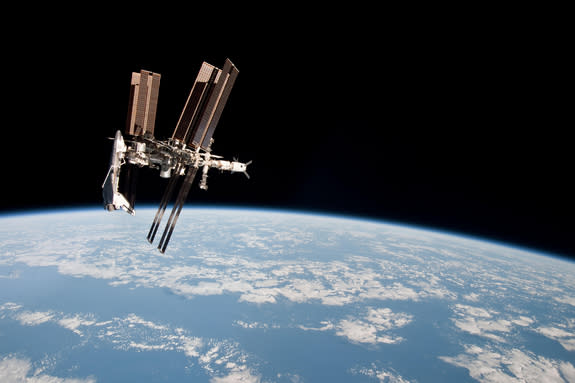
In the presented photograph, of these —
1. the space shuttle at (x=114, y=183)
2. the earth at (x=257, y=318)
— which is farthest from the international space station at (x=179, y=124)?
the earth at (x=257, y=318)

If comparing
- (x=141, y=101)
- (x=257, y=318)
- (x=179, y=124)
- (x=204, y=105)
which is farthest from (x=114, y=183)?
(x=257, y=318)

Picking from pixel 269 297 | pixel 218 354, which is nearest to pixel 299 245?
pixel 269 297

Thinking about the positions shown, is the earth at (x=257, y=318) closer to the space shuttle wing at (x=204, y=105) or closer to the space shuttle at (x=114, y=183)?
the space shuttle at (x=114, y=183)

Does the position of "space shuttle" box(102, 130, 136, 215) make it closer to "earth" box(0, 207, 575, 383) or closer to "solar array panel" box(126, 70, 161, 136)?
"solar array panel" box(126, 70, 161, 136)

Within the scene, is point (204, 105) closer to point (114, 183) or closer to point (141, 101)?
point (141, 101)

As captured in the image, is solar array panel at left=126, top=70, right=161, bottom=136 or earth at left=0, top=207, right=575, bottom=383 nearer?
solar array panel at left=126, top=70, right=161, bottom=136

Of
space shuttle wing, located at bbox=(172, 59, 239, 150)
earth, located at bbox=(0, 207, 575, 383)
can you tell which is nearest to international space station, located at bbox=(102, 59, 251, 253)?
space shuttle wing, located at bbox=(172, 59, 239, 150)

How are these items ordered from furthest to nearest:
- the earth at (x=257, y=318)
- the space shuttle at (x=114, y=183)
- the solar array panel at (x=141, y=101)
A: the earth at (x=257, y=318) → the solar array panel at (x=141, y=101) → the space shuttle at (x=114, y=183)
